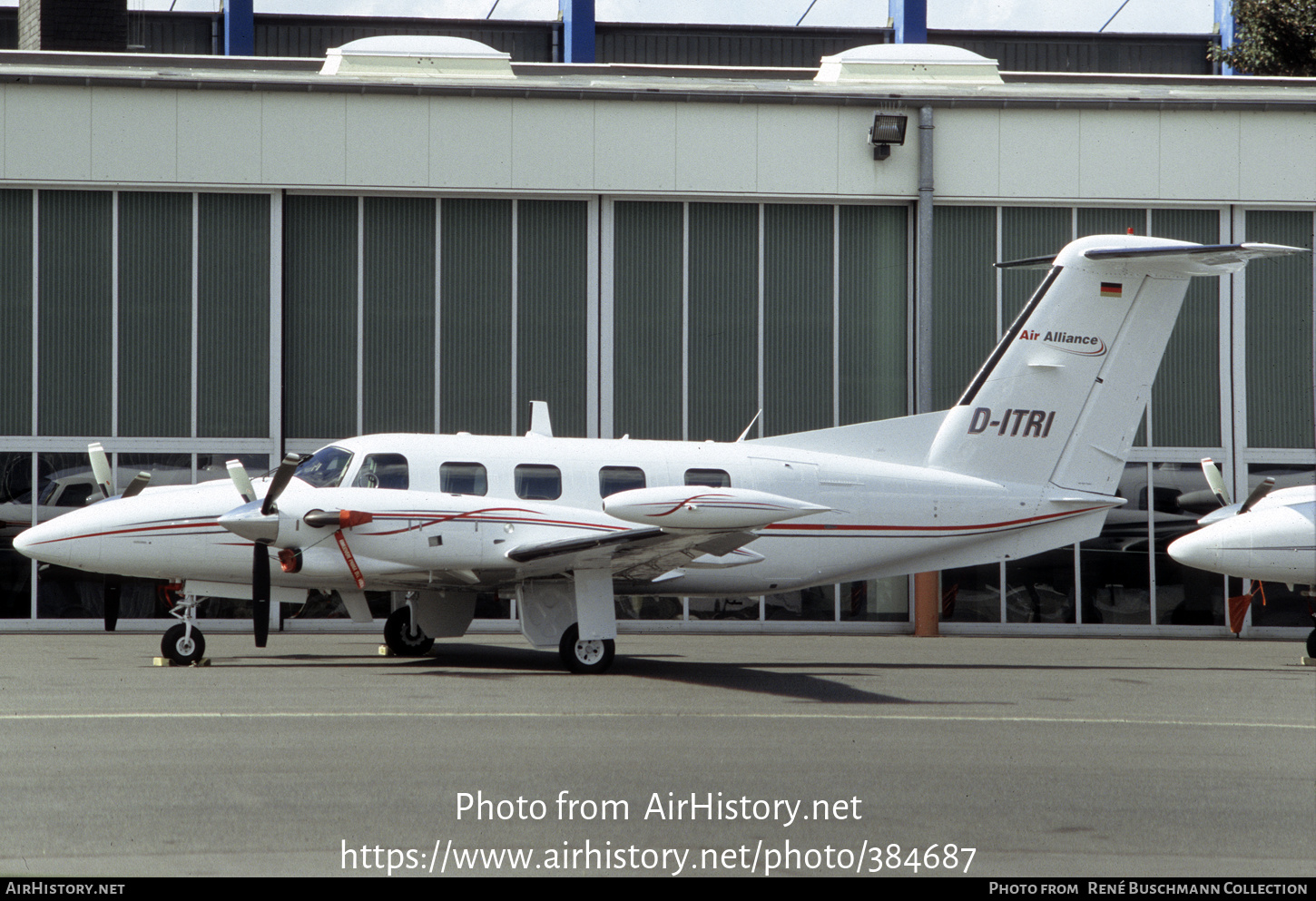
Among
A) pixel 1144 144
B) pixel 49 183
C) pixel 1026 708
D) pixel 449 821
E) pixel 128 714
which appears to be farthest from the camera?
pixel 1144 144

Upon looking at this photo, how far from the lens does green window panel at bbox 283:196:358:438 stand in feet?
62.2

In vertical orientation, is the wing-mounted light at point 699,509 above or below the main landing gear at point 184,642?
above

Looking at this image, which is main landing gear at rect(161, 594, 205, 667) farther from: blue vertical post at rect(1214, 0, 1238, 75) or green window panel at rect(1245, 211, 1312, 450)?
blue vertical post at rect(1214, 0, 1238, 75)

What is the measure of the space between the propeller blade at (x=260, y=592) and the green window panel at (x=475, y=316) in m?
7.35

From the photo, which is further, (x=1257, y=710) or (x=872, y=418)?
(x=872, y=418)

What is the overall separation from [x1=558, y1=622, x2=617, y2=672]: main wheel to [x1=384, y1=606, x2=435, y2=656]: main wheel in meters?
2.56

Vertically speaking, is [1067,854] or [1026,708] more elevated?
[1067,854]

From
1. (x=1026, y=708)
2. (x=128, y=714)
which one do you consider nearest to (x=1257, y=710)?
(x=1026, y=708)

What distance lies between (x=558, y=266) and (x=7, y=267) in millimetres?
8323

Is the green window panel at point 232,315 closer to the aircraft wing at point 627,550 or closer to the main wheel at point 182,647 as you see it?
the main wheel at point 182,647

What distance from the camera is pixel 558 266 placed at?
63.9 feet

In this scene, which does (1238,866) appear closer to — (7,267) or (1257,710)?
(1257,710)

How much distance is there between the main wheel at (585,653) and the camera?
12.4 metres

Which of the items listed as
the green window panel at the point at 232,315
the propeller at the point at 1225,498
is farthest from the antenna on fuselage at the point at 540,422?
the propeller at the point at 1225,498
